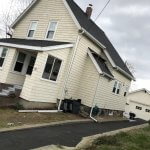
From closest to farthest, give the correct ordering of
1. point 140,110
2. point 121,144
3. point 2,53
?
point 121,144 → point 2,53 → point 140,110

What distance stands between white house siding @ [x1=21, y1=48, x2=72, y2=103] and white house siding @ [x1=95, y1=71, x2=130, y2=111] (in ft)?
12.2

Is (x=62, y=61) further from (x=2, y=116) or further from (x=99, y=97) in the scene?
(x=2, y=116)

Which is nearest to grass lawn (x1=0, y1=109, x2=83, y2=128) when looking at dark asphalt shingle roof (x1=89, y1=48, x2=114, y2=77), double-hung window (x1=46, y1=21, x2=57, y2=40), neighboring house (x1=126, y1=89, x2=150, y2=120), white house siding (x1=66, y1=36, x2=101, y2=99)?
white house siding (x1=66, y1=36, x2=101, y2=99)

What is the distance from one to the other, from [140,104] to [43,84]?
28.5 metres

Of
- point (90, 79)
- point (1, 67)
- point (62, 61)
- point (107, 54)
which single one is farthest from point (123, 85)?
point (1, 67)

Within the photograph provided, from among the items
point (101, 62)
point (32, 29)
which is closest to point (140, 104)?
point (101, 62)

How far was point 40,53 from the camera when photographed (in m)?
19.7

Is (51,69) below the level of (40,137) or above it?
above

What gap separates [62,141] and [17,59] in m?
11.0

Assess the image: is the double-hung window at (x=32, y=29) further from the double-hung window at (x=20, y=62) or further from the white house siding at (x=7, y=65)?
Result: the white house siding at (x=7, y=65)

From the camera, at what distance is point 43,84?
800 inches

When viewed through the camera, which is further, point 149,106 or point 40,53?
point 149,106

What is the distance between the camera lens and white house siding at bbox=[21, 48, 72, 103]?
64.0 feet

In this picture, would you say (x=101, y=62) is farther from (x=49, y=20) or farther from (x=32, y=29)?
(x=32, y=29)
